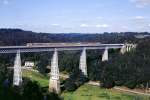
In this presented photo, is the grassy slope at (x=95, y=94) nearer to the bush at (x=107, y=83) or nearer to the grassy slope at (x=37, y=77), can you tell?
the bush at (x=107, y=83)

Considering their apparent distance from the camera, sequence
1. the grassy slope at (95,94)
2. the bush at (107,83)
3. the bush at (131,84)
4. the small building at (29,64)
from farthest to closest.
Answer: the small building at (29,64), the bush at (107,83), the bush at (131,84), the grassy slope at (95,94)

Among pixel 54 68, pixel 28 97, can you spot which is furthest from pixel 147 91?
pixel 28 97

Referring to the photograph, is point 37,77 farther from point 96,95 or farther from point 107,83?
point 96,95

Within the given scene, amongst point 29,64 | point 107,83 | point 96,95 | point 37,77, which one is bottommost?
point 96,95

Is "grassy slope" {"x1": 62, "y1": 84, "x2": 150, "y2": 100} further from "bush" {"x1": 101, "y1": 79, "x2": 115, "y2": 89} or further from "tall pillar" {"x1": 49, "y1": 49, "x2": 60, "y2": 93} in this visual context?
"tall pillar" {"x1": 49, "y1": 49, "x2": 60, "y2": 93}

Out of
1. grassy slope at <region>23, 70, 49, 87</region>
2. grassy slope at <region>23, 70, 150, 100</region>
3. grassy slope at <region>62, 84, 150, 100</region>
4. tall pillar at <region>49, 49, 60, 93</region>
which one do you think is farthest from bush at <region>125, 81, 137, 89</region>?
grassy slope at <region>23, 70, 49, 87</region>

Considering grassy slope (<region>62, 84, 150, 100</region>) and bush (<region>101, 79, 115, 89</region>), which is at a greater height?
bush (<region>101, 79, 115, 89</region>)

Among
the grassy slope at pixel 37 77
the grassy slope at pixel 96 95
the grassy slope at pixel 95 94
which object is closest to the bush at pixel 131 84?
the grassy slope at pixel 95 94

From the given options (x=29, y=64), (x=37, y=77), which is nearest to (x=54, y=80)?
(x=37, y=77)

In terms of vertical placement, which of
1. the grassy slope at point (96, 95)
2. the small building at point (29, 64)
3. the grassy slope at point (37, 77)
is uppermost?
the small building at point (29, 64)

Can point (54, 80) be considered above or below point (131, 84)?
above

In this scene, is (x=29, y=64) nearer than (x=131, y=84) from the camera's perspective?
No

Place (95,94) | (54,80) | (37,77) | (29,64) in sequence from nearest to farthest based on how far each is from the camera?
(95,94)
(54,80)
(37,77)
(29,64)
